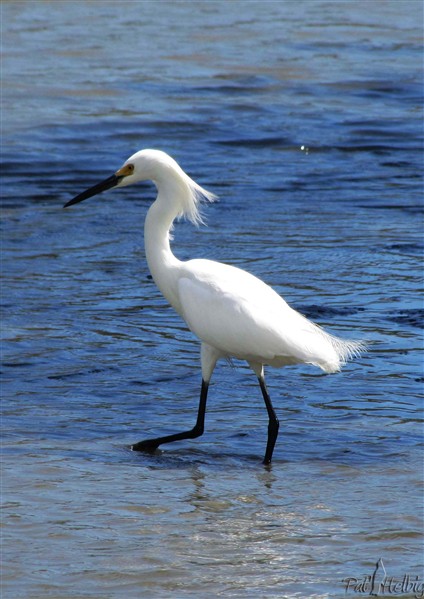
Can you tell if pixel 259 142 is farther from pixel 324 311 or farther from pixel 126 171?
pixel 126 171

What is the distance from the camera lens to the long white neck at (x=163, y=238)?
22.6 feet

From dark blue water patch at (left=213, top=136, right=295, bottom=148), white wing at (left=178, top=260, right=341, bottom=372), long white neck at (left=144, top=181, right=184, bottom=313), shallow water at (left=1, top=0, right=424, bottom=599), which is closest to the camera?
shallow water at (left=1, top=0, right=424, bottom=599)

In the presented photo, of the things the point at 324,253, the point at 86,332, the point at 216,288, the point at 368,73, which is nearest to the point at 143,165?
the point at 216,288

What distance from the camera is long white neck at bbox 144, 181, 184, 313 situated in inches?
271

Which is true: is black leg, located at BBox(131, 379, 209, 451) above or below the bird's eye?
below

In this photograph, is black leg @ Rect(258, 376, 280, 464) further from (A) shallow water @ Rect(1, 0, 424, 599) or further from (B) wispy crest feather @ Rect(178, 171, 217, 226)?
(B) wispy crest feather @ Rect(178, 171, 217, 226)

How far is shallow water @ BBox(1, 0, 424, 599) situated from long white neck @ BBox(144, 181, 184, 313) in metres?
0.80

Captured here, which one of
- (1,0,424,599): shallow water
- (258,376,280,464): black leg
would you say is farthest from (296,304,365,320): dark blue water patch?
(258,376,280,464): black leg

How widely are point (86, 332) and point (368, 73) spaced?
10.8 metres

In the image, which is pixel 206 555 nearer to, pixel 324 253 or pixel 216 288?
pixel 216 288

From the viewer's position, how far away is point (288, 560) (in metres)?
5.12

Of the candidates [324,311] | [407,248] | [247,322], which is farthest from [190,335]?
[407,248]

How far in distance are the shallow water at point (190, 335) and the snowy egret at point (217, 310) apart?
38cm

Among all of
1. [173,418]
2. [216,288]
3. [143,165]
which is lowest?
[173,418]
